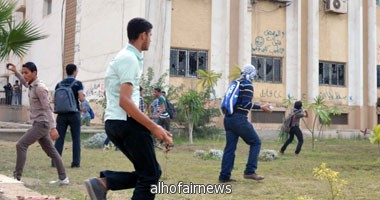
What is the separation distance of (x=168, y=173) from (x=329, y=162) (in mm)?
4174

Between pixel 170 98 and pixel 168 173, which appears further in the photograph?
pixel 170 98

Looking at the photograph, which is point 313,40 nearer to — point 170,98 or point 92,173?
point 170,98

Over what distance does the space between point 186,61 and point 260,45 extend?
3.66m

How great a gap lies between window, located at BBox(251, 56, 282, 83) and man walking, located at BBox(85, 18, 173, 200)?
1831cm

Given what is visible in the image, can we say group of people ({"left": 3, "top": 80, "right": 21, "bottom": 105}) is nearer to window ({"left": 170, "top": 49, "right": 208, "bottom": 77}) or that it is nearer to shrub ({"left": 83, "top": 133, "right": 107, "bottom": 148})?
window ({"left": 170, "top": 49, "right": 208, "bottom": 77})

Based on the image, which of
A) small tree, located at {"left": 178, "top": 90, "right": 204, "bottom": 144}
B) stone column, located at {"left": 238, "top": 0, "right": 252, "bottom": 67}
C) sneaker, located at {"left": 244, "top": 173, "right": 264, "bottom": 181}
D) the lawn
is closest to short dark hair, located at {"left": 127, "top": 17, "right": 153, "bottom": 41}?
the lawn

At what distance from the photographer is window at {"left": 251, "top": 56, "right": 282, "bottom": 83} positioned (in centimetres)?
2220

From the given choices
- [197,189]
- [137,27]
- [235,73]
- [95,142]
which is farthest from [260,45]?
[137,27]

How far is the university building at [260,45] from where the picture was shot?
20.5 m

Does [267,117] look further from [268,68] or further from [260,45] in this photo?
[260,45]

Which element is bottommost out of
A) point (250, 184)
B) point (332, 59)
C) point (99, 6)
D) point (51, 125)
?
point (250, 184)

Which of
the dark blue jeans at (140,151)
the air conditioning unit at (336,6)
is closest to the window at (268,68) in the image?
the air conditioning unit at (336,6)

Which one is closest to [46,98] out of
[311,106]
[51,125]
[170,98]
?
[51,125]

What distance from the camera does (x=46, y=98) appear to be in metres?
6.91
